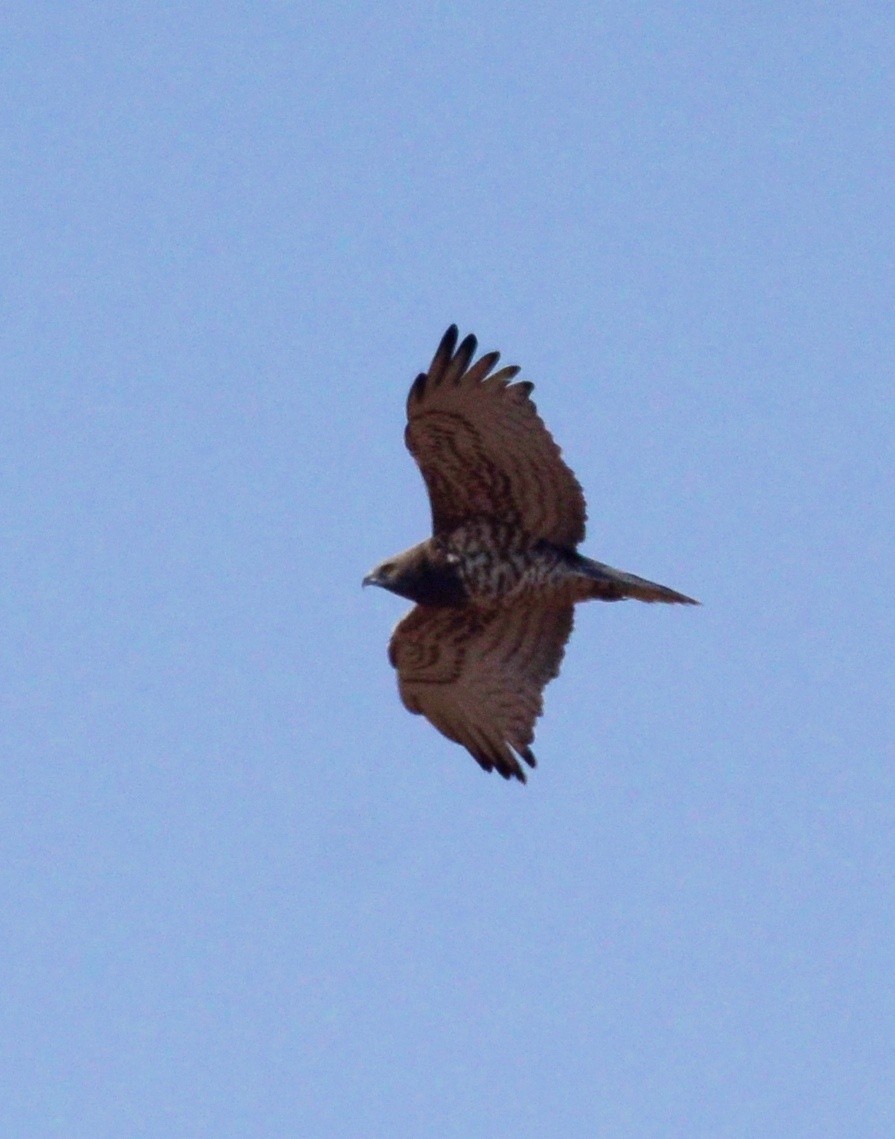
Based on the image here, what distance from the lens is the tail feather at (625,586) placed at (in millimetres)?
15922

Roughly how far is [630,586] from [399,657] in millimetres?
1693

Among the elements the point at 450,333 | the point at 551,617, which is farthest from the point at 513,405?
the point at 551,617

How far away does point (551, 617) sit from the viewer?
54.9ft

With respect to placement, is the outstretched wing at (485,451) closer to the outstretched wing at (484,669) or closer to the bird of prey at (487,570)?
the bird of prey at (487,570)

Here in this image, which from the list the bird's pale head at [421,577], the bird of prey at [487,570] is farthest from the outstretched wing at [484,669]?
the bird's pale head at [421,577]

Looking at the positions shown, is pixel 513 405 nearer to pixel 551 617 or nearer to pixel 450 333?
pixel 450 333

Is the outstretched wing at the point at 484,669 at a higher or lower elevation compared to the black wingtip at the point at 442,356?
lower

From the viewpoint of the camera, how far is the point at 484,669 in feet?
55.3

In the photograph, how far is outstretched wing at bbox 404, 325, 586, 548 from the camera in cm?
1555

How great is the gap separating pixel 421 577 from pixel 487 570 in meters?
0.42

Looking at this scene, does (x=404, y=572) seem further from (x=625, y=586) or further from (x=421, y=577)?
(x=625, y=586)

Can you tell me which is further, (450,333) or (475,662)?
(475,662)

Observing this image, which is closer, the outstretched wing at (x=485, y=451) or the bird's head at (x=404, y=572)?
the outstretched wing at (x=485, y=451)

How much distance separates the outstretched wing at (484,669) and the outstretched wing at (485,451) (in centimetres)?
67
